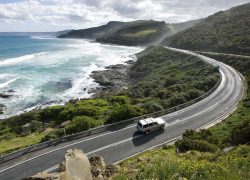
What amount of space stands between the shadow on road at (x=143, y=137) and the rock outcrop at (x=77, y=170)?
10219 mm

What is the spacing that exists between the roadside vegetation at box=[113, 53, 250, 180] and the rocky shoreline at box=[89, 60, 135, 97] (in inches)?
1200

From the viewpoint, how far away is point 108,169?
1483 centimetres

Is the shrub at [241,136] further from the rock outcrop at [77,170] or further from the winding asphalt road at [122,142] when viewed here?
the rock outcrop at [77,170]

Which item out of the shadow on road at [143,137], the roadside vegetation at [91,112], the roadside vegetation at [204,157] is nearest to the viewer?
the roadside vegetation at [204,157]

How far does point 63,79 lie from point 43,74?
31.3ft

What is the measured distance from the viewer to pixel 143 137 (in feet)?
88.3

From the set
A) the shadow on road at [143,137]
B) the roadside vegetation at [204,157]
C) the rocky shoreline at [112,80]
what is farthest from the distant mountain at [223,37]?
the shadow on road at [143,137]

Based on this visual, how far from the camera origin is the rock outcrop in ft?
37.9

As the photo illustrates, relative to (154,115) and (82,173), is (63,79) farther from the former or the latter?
(82,173)

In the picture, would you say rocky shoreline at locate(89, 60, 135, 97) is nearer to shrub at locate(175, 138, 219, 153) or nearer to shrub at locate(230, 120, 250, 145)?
shrub at locate(175, 138, 219, 153)

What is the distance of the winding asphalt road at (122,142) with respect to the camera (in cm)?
2166

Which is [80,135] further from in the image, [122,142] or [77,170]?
[77,170]

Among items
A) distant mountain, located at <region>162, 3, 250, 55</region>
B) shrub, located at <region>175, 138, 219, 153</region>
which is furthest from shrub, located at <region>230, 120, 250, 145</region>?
distant mountain, located at <region>162, 3, 250, 55</region>

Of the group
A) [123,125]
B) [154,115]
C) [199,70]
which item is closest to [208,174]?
[123,125]
